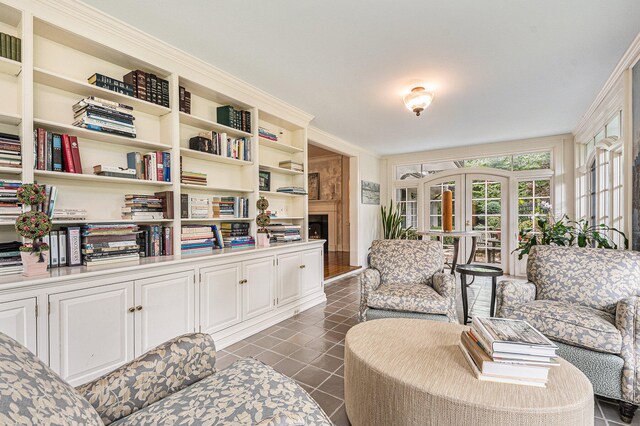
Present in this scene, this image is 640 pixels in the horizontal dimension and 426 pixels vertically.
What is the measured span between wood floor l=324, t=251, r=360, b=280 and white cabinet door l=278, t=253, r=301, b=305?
131 centimetres

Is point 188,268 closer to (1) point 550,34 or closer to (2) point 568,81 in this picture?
(1) point 550,34

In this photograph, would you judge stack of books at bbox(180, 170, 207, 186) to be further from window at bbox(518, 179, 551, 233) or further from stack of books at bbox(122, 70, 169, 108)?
window at bbox(518, 179, 551, 233)

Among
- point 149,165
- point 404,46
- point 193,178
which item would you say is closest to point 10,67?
point 149,165

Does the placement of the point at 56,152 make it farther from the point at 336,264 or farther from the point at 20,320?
the point at 336,264

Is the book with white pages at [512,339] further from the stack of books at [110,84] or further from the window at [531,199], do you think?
the window at [531,199]

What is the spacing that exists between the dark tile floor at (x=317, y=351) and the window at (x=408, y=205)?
2705 mm

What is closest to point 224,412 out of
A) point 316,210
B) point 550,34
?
A: point 550,34

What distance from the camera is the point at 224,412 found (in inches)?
37.0

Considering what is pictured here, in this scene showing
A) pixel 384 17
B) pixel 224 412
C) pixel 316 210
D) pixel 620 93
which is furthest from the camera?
pixel 316 210

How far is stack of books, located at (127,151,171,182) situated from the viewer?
230 centimetres

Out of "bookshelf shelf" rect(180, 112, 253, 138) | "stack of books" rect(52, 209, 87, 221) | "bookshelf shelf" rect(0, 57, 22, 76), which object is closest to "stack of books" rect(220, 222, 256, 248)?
"bookshelf shelf" rect(180, 112, 253, 138)

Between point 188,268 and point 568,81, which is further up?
point 568,81

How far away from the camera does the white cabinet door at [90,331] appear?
5.40 feet

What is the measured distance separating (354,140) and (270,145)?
6.83ft
